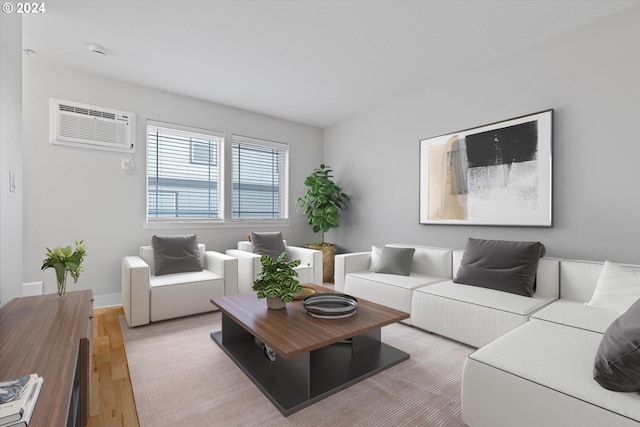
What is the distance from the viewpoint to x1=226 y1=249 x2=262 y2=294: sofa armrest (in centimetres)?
354

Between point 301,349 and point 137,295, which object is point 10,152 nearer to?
point 137,295

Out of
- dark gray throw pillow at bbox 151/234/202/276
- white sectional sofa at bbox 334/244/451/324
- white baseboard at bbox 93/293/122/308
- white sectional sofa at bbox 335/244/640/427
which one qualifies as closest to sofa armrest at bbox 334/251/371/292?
white sectional sofa at bbox 334/244/451/324

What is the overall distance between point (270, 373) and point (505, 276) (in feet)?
6.74

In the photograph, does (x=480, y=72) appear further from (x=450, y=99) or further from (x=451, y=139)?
(x=451, y=139)

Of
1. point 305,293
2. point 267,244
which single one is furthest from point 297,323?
point 267,244

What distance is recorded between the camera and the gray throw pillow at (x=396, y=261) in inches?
129

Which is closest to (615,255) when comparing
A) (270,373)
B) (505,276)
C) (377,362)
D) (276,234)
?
(505,276)

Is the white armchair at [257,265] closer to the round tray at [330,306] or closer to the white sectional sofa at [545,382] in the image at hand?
the round tray at [330,306]

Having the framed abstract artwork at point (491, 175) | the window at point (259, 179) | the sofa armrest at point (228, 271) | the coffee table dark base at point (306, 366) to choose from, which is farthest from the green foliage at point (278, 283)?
the window at point (259, 179)

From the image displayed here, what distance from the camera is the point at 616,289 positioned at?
2012 millimetres

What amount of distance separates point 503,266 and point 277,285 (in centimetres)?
196

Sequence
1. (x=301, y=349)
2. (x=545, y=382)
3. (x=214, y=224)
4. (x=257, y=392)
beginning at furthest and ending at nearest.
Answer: (x=214, y=224), (x=257, y=392), (x=301, y=349), (x=545, y=382)

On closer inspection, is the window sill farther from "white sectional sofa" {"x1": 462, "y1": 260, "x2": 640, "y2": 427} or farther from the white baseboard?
"white sectional sofa" {"x1": 462, "y1": 260, "x2": 640, "y2": 427}

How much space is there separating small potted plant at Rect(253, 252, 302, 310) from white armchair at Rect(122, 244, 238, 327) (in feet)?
4.29
